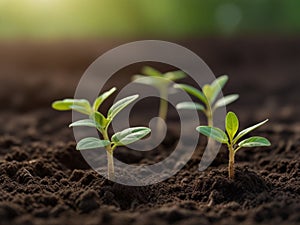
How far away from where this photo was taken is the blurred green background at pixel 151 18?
4.32m

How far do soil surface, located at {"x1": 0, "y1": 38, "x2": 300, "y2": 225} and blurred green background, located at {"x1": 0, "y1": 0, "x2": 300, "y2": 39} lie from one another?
3.48 ft

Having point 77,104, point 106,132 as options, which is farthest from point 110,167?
point 77,104

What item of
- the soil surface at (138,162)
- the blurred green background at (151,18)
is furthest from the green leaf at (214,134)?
the blurred green background at (151,18)

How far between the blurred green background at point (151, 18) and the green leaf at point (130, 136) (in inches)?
114

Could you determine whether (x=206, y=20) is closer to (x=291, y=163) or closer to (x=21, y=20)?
(x=21, y=20)

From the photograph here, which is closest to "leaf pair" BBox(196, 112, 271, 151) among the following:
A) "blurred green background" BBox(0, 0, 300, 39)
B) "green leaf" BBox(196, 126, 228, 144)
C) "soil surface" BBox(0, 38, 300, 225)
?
"green leaf" BBox(196, 126, 228, 144)

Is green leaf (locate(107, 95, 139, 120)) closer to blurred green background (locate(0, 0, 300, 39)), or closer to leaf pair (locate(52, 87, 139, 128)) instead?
leaf pair (locate(52, 87, 139, 128))

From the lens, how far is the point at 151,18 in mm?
4344

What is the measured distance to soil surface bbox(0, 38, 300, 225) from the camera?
127 centimetres

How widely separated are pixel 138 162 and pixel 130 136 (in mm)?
424

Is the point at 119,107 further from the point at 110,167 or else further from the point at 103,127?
the point at 110,167

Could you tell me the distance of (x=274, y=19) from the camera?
174 inches

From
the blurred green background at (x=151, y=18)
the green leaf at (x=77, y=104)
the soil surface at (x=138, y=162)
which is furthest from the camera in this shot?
the blurred green background at (x=151, y=18)

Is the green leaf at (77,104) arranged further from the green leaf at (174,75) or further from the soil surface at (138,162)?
the green leaf at (174,75)
